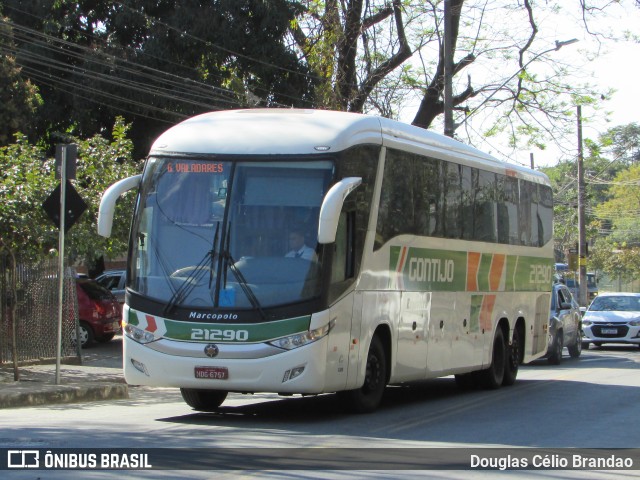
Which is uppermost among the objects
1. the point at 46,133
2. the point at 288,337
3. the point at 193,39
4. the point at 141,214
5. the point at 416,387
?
the point at 193,39

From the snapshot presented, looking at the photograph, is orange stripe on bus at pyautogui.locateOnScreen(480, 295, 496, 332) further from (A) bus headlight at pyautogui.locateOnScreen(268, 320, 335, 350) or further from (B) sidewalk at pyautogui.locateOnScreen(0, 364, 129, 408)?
(A) bus headlight at pyautogui.locateOnScreen(268, 320, 335, 350)

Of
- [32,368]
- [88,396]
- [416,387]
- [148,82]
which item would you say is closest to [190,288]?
[88,396]

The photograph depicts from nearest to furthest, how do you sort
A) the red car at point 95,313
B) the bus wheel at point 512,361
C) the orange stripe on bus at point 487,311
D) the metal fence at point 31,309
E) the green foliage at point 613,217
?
the orange stripe on bus at point 487,311
the bus wheel at point 512,361
the metal fence at point 31,309
the red car at point 95,313
the green foliage at point 613,217

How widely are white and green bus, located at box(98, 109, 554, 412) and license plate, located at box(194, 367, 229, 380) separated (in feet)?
0.04

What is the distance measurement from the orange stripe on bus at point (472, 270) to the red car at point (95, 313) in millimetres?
12186

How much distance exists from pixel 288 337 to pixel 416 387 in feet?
24.4

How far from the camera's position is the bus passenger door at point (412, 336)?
45.2ft

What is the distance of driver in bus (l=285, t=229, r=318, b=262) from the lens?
1151 centimetres

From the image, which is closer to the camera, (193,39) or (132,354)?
(132,354)

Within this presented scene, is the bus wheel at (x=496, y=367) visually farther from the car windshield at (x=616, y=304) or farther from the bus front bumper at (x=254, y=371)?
the car windshield at (x=616, y=304)

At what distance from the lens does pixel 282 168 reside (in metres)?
11.8

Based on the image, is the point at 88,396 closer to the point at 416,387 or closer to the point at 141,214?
the point at 141,214

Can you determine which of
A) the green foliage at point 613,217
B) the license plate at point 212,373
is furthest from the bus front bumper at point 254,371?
the green foliage at point 613,217

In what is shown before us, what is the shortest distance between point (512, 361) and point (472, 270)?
9.94 feet
